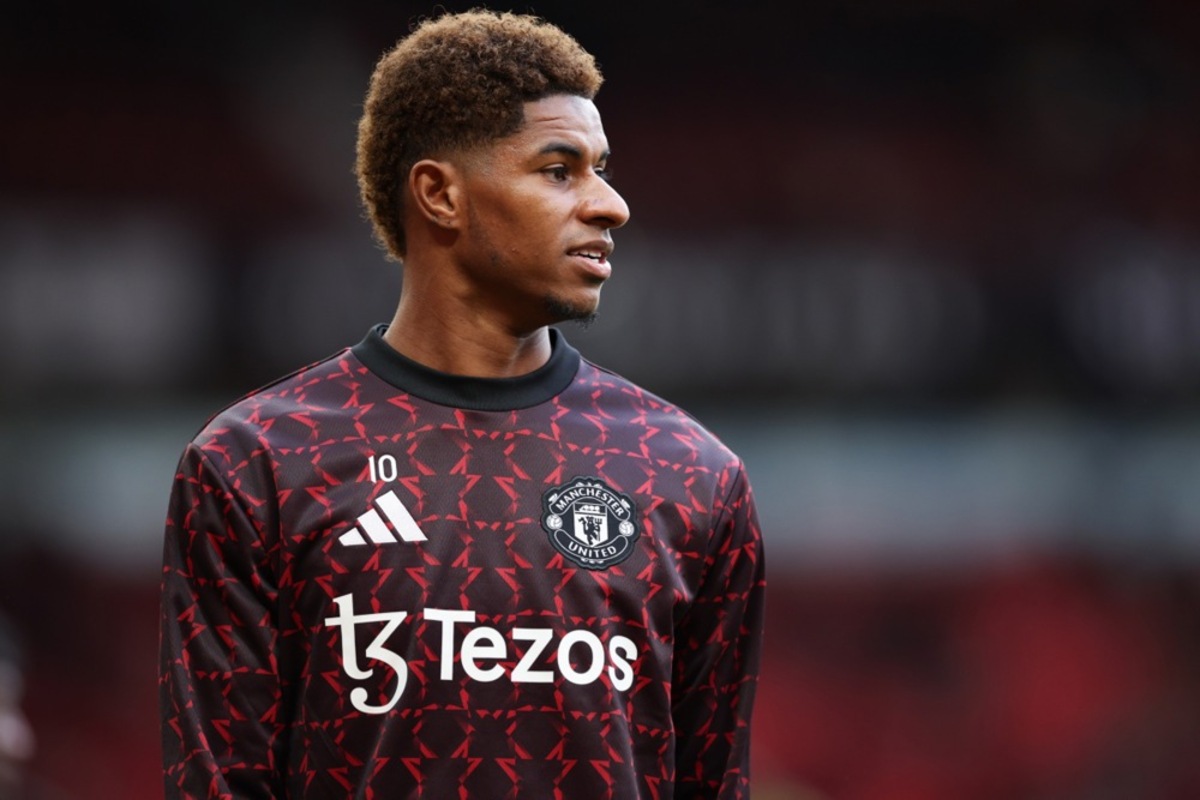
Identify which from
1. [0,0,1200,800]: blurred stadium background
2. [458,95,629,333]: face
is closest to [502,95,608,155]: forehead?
[458,95,629,333]: face

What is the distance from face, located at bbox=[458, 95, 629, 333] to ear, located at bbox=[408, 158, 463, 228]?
13mm

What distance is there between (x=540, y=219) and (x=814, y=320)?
4.33 metres

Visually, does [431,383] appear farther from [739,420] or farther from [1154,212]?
[1154,212]

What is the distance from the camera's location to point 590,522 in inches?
73.2

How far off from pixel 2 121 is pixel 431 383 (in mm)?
4342

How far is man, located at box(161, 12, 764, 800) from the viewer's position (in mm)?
1767

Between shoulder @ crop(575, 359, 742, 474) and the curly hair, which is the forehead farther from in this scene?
shoulder @ crop(575, 359, 742, 474)

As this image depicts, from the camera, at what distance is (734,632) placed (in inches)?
77.7

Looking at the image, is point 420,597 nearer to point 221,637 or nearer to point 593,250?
point 221,637

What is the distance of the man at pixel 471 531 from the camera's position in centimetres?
177

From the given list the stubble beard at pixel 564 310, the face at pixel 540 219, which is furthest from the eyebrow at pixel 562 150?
the stubble beard at pixel 564 310

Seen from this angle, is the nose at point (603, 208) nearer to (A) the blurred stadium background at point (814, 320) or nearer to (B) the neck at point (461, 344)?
(B) the neck at point (461, 344)

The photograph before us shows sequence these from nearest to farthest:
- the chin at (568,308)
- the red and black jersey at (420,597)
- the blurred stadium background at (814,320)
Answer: the red and black jersey at (420,597) < the chin at (568,308) < the blurred stadium background at (814,320)

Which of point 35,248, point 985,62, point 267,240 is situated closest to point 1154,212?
point 985,62
